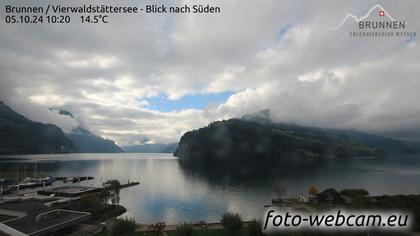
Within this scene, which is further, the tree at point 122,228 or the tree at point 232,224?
the tree at point 232,224

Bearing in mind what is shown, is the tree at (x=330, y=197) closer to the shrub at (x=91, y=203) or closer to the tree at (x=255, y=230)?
the tree at (x=255, y=230)

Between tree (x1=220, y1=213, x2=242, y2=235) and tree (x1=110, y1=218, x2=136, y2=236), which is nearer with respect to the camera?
tree (x1=110, y1=218, x2=136, y2=236)

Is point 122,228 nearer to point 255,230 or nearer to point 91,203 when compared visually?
point 255,230

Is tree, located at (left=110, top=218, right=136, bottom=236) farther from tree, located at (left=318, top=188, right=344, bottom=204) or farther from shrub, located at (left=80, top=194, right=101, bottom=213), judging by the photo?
tree, located at (left=318, top=188, right=344, bottom=204)

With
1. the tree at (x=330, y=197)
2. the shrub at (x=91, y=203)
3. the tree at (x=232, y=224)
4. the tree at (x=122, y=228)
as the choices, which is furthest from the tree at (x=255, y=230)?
the shrub at (x=91, y=203)

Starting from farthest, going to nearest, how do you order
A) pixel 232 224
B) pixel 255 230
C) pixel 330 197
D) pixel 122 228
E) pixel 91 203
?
pixel 330 197 → pixel 91 203 → pixel 232 224 → pixel 122 228 → pixel 255 230

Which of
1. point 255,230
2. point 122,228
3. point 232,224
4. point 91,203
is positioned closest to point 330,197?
point 232,224

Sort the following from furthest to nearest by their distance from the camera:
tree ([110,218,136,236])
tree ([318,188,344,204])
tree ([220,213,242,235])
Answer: tree ([318,188,344,204]) → tree ([220,213,242,235]) → tree ([110,218,136,236])

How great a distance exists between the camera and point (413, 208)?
62.0 metres

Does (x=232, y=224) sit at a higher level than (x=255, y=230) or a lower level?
lower

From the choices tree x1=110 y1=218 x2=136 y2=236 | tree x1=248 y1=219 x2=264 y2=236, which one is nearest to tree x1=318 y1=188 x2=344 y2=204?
tree x1=248 y1=219 x2=264 y2=236

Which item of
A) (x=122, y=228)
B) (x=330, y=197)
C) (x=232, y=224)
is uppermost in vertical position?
(x=122, y=228)

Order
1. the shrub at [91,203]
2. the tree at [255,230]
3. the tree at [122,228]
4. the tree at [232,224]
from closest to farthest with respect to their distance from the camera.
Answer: the tree at [255,230] < the tree at [122,228] < the tree at [232,224] < the shrub at [91,203]

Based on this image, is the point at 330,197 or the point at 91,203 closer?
the point at 91,203
